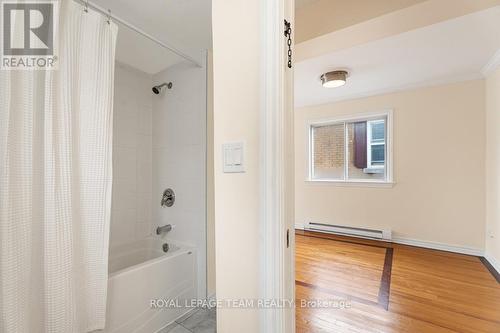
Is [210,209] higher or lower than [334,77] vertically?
lower

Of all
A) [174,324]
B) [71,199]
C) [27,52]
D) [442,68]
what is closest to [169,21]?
[27,52]

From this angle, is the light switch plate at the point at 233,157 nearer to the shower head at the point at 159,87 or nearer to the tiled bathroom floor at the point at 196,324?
the tiled bathroom floor at the point at 196,324

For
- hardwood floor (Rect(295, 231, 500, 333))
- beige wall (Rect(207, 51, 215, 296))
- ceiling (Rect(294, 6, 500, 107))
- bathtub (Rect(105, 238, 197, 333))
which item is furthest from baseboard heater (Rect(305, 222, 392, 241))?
bathtub (Rect(105, 238, 197, 333))

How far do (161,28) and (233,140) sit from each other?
1.45 metres

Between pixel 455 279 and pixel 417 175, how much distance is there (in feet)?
4.56

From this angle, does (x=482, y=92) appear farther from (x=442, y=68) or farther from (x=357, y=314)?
(x=357, y=314)

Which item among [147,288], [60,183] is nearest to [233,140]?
[60,183]

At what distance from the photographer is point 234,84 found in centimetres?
83

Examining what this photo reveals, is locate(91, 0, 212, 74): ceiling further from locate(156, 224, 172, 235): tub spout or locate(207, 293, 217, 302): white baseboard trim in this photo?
locate(207, 293, 217, 302): white baseboard trim

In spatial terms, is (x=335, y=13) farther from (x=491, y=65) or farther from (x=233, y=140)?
(x=491, y=65)

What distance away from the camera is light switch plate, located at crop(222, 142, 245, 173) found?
2.66 feet

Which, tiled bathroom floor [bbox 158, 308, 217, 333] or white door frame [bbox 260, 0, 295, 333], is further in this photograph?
tiled bathroom floor [bbox 158, 308, 217, 333]

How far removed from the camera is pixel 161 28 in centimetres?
171

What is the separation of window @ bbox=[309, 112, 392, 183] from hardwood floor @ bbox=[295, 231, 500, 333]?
1178 mm
